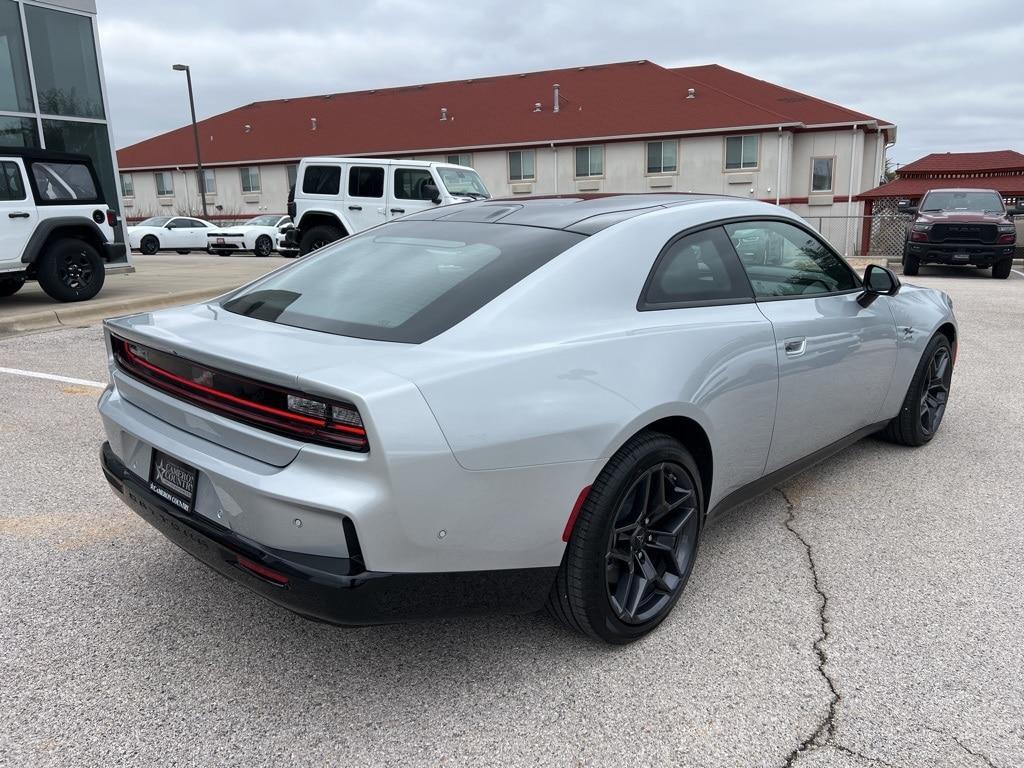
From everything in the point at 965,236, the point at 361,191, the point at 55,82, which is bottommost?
the point at 965,236

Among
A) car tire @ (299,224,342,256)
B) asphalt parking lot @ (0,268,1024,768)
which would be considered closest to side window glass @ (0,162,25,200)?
car tire @ (299,224,342,256)

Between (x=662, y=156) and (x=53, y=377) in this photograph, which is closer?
(x=53, y=377)

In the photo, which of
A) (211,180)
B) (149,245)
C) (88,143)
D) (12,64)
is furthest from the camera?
(211,180)

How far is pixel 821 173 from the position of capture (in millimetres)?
33781

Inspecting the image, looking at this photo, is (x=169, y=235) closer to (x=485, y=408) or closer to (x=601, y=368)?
(x=601, y=368)

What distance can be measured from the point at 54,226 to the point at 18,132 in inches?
195

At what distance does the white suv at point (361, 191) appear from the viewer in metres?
14.9

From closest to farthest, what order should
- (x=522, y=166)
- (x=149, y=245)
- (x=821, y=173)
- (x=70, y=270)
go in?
(x=70, y=270) < (x=149, y=245) < (x=821, y=173) < (x=522, y=166)

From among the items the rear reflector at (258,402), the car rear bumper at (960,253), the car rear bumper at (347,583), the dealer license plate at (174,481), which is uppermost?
the rear reflector at (258,402)

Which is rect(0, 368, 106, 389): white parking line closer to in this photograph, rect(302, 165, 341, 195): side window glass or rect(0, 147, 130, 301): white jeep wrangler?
rect(0, 147, 130, 301): white jeep wrangler

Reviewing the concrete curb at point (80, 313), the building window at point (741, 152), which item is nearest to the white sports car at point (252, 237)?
the concrete curb at point (80, 313)

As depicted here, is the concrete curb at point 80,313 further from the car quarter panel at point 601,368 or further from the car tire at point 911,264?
the car tire at point 911,264

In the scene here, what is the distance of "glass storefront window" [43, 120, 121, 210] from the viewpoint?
45.9 feet

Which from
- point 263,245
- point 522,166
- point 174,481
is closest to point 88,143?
point 263,245
